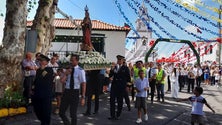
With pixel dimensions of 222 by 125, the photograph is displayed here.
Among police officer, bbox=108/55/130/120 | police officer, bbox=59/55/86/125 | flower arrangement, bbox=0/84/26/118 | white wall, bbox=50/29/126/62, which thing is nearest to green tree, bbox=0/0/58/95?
flower arrangement, bbox=0/84/26/118

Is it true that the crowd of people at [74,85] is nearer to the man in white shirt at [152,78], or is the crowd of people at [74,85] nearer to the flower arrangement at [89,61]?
the man in white shirt at [152,78]

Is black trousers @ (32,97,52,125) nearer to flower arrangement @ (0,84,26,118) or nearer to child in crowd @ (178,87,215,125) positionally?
flower arrangement @ (0,84,26,118)

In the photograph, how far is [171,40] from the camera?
102 feet

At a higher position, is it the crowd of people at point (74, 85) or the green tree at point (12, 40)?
the green tree at point (12, 40)

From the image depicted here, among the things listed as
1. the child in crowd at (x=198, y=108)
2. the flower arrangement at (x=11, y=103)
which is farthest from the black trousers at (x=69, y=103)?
the child in crowd at (x=198, y=108)

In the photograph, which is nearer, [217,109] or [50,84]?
[50,84]

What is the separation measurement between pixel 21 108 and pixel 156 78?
22.4 feet

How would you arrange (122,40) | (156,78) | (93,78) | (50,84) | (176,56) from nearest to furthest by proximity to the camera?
(50,84)
(93,78)
(156,78)
(122,40)
(176,56)

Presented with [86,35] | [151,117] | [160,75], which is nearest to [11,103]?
[151,117]

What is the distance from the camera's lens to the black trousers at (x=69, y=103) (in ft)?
28.8

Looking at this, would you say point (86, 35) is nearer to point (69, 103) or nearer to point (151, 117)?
point (151, 117)

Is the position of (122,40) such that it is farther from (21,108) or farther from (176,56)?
(21,108)

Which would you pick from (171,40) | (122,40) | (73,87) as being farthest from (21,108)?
(122,40)

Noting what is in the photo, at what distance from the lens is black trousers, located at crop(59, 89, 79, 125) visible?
877 centimetres
